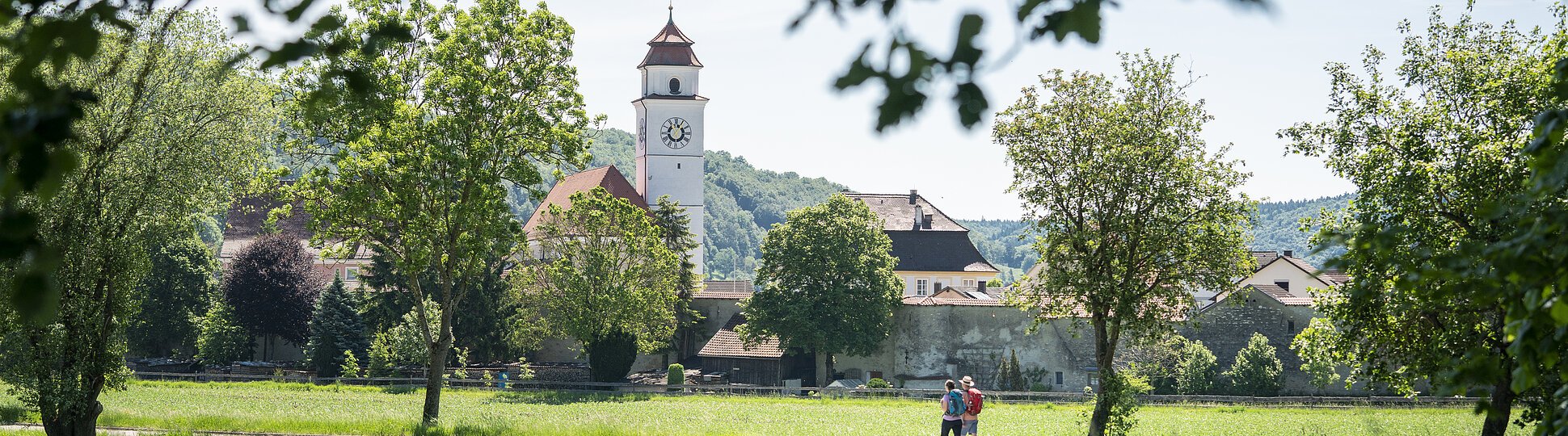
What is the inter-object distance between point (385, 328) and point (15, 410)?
2389 centimetres

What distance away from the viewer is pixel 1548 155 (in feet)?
10.9

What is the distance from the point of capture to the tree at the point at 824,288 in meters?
44.2

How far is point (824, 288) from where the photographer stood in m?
45.0

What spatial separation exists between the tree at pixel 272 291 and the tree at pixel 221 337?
872mm

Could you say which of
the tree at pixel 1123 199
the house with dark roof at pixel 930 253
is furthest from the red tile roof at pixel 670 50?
the tree at pixel 1123 199

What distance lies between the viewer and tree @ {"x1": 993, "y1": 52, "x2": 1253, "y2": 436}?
17391mm

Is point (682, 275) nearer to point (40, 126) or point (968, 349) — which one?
point (968, 349)

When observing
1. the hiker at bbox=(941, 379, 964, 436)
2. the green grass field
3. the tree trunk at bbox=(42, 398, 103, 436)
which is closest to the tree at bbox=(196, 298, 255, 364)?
the green grass field

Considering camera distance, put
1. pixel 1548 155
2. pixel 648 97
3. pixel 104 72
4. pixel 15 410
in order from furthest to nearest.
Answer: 1. pixel 648 97
2. pixel 15 410
3. pixel 104 72
4. pixel 1548 155

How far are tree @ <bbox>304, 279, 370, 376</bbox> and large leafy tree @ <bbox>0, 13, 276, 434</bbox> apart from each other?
2651 cm

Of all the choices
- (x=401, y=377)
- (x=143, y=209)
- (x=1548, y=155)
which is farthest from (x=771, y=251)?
(x=1548, y=155)

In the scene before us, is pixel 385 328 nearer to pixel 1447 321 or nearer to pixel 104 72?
pixel 104 72

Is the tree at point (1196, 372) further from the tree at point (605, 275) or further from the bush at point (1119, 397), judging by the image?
the bush at point (1119, 397)

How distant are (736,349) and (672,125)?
32.4 metres
